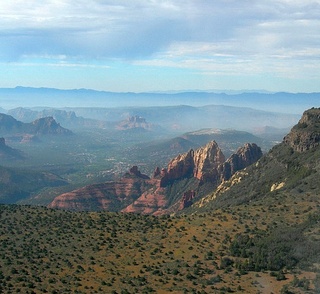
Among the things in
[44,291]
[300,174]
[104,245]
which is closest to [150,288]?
[44,291]

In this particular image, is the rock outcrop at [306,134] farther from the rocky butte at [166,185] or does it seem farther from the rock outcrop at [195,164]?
the rock outcrop at [195,164]

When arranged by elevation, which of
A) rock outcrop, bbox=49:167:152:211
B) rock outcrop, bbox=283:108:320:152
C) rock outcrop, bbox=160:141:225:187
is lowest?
rock outcrop, bbox=49:167:152:211

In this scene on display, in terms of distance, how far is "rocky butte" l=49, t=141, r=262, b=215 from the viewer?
148750mm

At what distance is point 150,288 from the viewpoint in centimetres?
4812

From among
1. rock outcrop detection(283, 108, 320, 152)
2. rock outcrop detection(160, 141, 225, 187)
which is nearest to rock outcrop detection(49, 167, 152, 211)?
rock outcrop detection(160, 141, 225, 187)

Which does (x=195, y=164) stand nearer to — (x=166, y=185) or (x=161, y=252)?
(x=166, y=185)

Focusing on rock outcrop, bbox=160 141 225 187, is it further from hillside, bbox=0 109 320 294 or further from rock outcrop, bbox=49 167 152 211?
hillside, bbox=0 109 320 294

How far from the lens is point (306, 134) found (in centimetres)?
10269

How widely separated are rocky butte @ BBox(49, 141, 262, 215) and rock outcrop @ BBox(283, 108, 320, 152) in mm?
36649

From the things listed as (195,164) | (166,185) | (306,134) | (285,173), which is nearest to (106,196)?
(166,185)

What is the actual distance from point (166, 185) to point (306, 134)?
2851 inches

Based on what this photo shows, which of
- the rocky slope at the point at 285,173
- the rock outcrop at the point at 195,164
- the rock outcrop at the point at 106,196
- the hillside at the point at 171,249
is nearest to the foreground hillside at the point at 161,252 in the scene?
the hillside at the point at 171,249

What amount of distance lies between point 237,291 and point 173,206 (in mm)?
98256

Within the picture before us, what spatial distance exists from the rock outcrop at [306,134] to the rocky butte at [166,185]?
36649 mm
